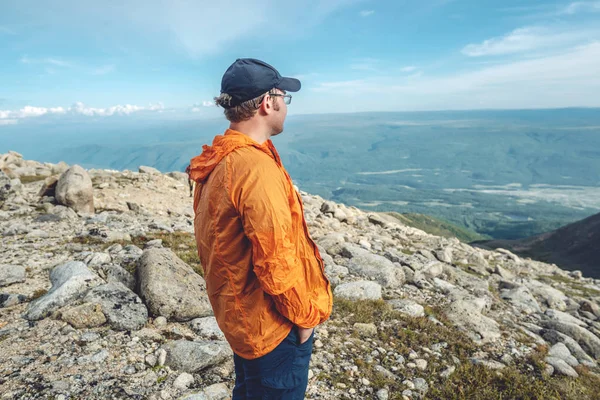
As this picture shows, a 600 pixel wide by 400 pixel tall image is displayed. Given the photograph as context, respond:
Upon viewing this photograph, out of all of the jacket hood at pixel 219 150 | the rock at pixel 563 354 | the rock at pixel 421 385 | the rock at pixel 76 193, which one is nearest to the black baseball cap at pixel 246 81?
the jacket hood at pixel 219 150

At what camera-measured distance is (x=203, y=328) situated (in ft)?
23.8

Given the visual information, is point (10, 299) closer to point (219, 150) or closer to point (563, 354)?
point (219, 150)

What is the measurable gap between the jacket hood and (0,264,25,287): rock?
7648 mm

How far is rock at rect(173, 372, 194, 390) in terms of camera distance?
220 inches

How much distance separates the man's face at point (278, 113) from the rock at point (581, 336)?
37.7 ft

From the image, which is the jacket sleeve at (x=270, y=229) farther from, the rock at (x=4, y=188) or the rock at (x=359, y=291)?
the rock at (x=4, y=188)

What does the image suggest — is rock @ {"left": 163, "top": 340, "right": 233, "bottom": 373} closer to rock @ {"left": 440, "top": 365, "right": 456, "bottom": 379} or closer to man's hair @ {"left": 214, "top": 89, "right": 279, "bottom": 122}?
rock @ {"left": 440, "top": 365, "right": 456, "bottom": 379}

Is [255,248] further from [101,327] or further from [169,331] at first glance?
[101,327]

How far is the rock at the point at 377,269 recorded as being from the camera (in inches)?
453

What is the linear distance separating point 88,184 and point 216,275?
51.3ft

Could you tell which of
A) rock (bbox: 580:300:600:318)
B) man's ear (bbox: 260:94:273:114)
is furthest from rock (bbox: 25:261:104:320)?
rock (bbox: 580:300:600:318)

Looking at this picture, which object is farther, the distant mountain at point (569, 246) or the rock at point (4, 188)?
the distant mountain at point (569, 246)

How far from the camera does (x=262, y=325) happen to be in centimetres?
330

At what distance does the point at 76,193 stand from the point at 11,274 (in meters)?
8.29
